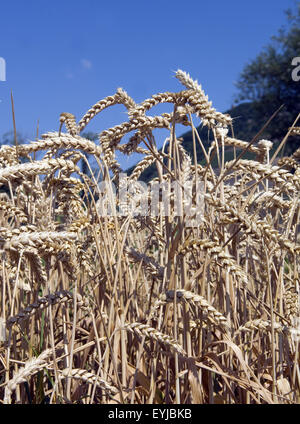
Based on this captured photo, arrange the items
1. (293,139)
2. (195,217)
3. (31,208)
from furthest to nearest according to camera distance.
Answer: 1. (293,139)
2. (31,208)
3. (195,217)

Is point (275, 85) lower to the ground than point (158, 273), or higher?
higher

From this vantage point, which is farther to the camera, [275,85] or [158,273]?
[275,85]

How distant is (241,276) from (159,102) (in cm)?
65

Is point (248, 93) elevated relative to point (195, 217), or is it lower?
elevated

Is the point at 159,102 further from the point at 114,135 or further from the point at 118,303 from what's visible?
the point at 118,303

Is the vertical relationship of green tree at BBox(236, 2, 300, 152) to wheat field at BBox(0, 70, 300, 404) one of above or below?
above

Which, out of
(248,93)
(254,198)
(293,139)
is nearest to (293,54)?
(248,93)

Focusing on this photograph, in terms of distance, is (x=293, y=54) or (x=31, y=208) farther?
(x=293, y=54)

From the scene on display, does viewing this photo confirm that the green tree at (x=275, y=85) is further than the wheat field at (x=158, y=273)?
Yes

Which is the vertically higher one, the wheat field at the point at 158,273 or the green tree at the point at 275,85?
the green tree at the point at 275,85

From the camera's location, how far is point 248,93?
1201 inches

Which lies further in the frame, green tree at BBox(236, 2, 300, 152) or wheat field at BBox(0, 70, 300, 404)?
green tree at BBox(236, 2, 300, 152)
